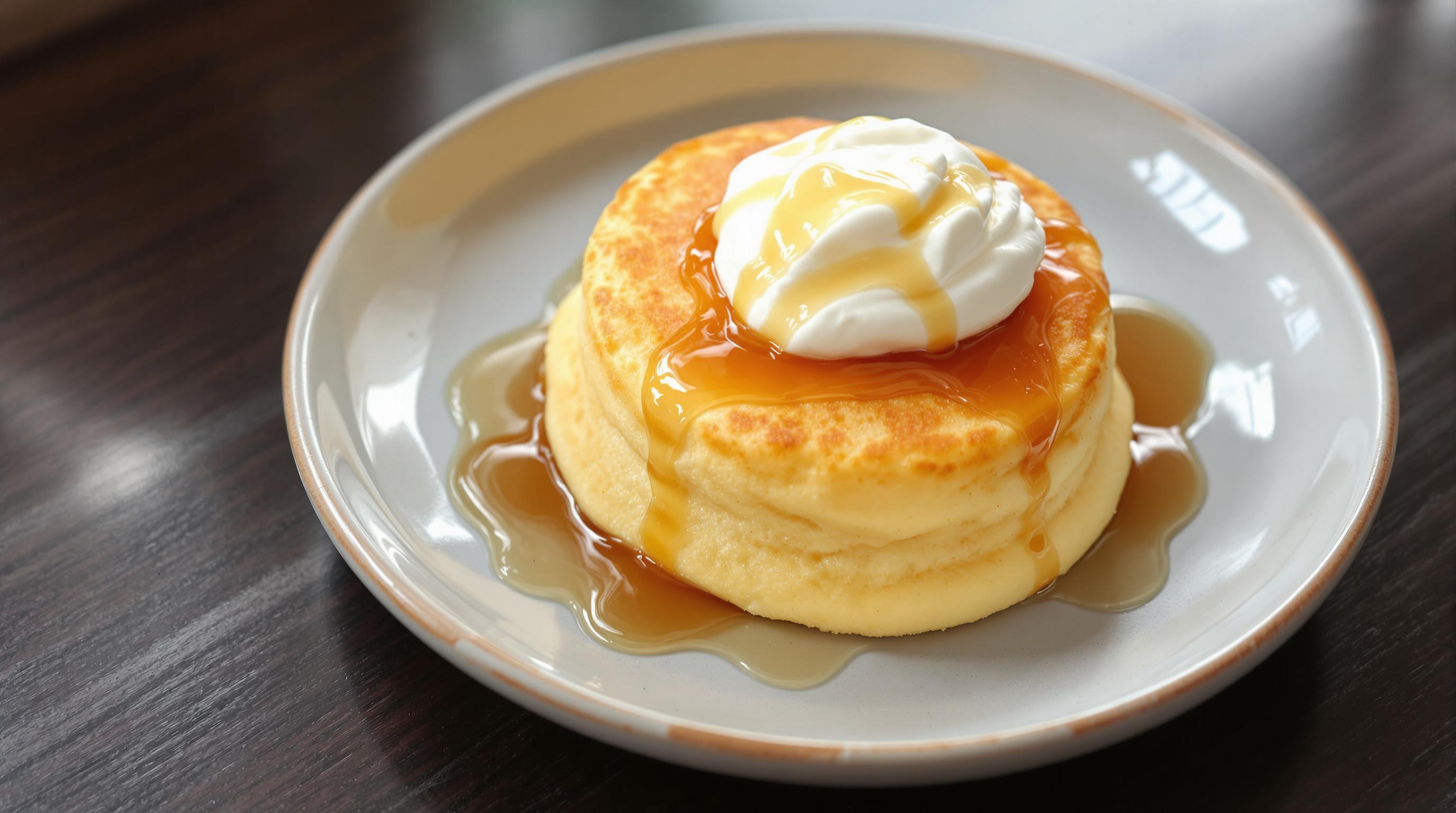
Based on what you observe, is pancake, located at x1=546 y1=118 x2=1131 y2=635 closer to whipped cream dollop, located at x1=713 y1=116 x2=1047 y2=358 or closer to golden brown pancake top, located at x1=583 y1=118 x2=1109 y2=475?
golden brown pancake top, located at x1=583 y1=118 x2=1109 y2=475

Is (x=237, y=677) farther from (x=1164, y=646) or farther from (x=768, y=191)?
(x=1164, y=646)

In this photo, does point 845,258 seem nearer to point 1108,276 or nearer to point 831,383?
point 831,383

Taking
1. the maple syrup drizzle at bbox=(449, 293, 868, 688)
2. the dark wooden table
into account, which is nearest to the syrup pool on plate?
the maple syrup drizzle at bbox=(449, 293, 868, 688)

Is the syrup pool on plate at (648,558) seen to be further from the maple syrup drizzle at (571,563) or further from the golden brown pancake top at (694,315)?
the golden brown pancake top at (694,315)

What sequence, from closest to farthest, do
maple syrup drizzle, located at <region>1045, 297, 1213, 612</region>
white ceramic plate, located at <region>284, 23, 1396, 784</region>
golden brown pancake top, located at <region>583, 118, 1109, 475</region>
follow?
white ceramic plate, located at <region>284, 23, 1396, 784</region>
golden brown pancake top, located at <region>583, 118, 1109, 475</region>
maple syrup drizzle, located at <region>1045, 297, 1213, 612</region>

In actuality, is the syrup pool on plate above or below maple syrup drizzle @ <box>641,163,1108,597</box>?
below
